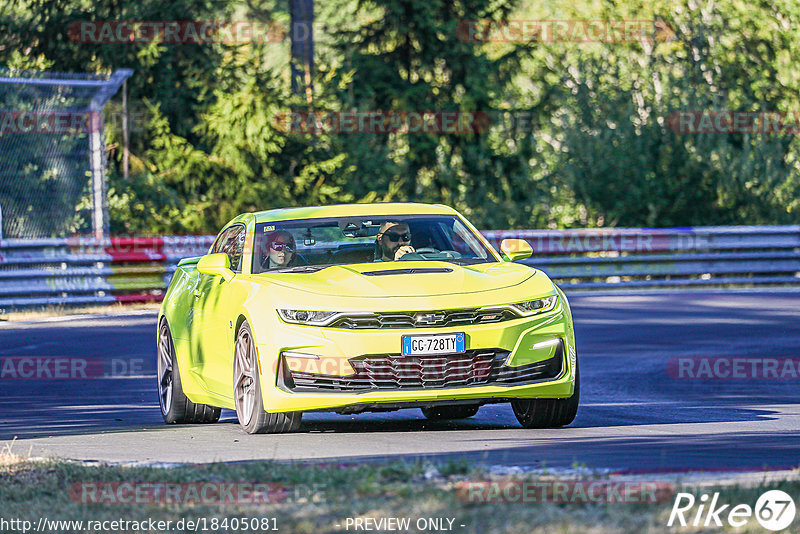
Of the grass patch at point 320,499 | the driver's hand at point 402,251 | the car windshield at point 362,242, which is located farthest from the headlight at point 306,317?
the grass patch at point 320,499

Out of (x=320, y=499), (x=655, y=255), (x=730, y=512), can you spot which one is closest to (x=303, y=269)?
(x=320, y=499)

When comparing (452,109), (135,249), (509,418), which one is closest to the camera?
(509,418)

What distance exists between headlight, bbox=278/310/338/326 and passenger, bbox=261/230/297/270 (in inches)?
40.7

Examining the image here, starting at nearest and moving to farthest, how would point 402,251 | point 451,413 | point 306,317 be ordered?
point 306,317, point 402,251, point 451,413

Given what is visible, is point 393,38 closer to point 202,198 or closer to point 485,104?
point 485,104

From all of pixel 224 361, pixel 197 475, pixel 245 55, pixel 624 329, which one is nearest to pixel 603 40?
pixel 245 55

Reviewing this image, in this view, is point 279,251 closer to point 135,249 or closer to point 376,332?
point 376,332

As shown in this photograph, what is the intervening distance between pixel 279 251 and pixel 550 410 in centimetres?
221

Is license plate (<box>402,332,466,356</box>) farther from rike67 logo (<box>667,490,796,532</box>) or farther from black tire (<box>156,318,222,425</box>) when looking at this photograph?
rike67 logo (<box>667,490,796,532</box>)

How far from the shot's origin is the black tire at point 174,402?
11656 mm

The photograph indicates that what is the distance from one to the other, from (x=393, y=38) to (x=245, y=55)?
14.3 feet

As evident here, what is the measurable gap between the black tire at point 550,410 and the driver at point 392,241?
4.64 ft

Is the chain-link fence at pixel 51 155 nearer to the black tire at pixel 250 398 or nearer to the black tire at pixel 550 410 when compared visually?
the black tire at pixel 250 398

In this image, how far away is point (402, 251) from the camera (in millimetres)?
11172
